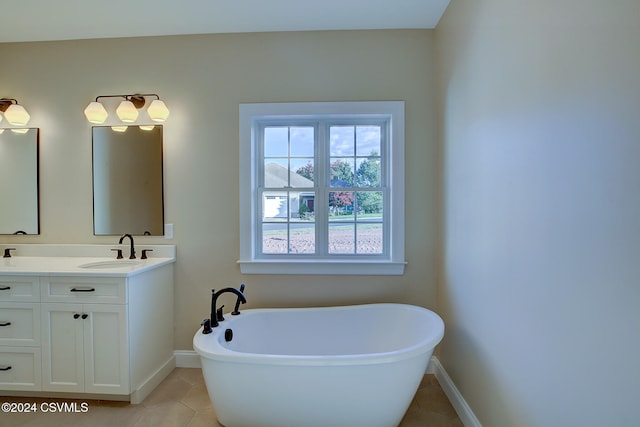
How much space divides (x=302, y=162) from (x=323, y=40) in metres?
0.94

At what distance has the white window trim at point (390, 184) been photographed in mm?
2178

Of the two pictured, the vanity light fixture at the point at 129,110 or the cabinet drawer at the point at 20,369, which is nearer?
the cabinet drawer at the point at 20,369

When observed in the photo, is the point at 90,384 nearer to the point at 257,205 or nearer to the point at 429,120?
the point at 257,205

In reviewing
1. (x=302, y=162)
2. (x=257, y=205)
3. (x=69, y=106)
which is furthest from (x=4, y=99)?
(x=302, y=162)

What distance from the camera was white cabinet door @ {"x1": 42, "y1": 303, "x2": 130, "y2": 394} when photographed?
70.1 inches

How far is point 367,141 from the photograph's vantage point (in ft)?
7.64

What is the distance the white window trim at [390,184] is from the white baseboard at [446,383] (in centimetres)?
75

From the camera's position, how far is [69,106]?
2.31 metres

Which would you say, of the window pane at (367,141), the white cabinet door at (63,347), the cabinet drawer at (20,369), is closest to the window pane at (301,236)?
the window pane at (367,141)

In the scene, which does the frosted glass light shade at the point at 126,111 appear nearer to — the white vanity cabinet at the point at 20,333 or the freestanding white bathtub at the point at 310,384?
the white vanity cabinet at the point at 20,333

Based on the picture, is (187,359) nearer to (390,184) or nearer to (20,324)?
(20,324)

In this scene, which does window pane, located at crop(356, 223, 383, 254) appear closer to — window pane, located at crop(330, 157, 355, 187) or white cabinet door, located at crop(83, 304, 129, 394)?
window pane, located at crop(330, 157, 355, 187)

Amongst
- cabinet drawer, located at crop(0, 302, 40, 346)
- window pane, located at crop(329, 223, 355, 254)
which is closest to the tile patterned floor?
cabinet drawer, located at crop(0, 302, 40, 346)

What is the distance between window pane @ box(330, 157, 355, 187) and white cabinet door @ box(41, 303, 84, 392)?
1.93 meters
